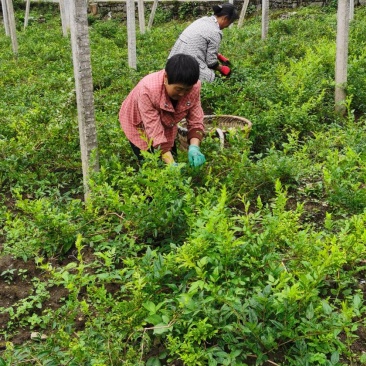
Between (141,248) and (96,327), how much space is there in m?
0.70

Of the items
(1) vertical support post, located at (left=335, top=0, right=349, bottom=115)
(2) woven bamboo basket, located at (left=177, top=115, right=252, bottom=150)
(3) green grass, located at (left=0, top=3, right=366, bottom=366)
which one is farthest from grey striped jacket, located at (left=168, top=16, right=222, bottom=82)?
(1) vertical support post, located at (left=335, top=0, right=349, bottom=115)

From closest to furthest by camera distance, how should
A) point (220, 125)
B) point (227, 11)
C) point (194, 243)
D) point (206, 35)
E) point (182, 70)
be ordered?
point (194, 243) < point (182, 70) < point (220, 125) < point (227, 11) < point (206, 35)

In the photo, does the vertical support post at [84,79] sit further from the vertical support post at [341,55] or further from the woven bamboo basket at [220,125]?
the vertical support post at [341,55]

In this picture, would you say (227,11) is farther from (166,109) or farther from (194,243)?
(194,243)

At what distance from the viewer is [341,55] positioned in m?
5.87

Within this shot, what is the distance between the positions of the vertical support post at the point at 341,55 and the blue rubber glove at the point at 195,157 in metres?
2.47

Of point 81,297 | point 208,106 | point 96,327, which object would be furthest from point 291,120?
point 96,327

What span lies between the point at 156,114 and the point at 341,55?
301cm

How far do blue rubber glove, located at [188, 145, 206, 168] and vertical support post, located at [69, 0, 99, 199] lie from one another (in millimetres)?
691

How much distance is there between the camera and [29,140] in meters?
4.84

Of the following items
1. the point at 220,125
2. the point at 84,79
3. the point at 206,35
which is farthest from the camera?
the point at 206,35

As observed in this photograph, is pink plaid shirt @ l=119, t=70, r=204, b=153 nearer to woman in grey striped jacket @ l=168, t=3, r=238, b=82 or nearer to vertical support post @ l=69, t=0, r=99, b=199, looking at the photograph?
vertical support post @ l=69, t=0, r=99, b=199

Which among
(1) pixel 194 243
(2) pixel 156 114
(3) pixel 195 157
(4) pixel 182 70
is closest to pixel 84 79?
(2) pixel 156 114

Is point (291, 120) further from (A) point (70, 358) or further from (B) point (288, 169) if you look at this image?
(A) point (70, 358)
